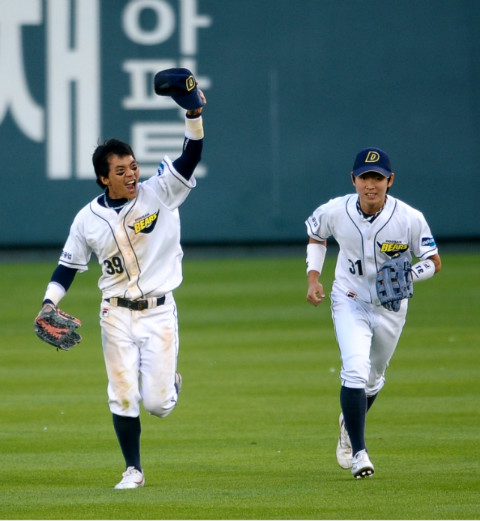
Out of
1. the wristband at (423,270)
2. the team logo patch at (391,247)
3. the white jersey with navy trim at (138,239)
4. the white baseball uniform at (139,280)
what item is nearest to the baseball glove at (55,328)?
the white baseball uniform at (139,280)

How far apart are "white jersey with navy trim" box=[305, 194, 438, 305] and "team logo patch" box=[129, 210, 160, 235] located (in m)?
1.11

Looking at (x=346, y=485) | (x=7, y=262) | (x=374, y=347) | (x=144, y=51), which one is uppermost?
(x=144, y=51)

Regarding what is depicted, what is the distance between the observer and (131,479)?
698cm

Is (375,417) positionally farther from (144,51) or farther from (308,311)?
→ (144,51)

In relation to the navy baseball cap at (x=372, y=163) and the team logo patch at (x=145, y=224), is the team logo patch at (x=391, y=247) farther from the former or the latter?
the team logo patch at (x=145, y=224)

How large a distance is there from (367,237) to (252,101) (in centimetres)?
1376

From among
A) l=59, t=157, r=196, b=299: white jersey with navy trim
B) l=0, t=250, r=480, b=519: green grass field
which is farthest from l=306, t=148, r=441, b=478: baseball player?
l=59, t=157, r=196, b=299: white jersey with navy trim

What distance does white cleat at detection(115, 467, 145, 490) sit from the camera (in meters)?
6.96

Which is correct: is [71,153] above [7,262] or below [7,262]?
above

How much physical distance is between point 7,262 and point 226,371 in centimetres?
1037

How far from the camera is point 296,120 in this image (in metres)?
21.2

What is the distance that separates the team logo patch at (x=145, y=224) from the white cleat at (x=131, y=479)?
136 cm

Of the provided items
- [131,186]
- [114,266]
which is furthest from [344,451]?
[131,186]

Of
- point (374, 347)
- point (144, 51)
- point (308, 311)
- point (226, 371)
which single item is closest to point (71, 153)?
point (144, 51)
